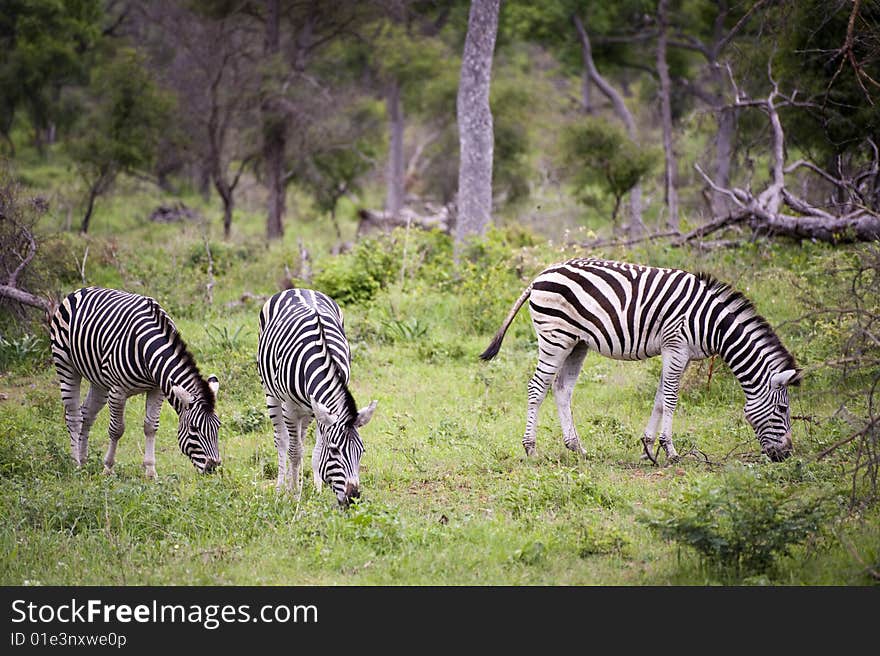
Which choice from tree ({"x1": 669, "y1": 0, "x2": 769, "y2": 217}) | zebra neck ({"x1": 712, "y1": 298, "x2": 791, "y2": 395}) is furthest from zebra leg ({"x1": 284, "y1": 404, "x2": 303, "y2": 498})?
tree ({"x1": 669, "y1": 0, "x2": 769, "y2": 217})

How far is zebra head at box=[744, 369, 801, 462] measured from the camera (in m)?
8.72

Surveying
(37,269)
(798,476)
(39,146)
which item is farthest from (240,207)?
(798,476)

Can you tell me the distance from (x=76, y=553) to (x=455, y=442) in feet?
13.5

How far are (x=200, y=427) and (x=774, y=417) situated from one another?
212 inches

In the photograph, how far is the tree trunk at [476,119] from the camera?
62.7 feet

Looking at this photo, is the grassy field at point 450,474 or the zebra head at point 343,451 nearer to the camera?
the grassy field at point 450,474

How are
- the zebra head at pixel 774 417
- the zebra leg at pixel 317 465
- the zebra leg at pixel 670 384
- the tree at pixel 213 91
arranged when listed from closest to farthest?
the zebra leg at pixel 317 465
the zebra head at pixel 774 417
the zebra leg at pixel 670 384
the tree at pixel 213 91

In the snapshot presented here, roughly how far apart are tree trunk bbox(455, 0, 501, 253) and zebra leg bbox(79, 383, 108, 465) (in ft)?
33.3

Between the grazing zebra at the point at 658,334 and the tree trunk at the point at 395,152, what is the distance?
78.2 ft

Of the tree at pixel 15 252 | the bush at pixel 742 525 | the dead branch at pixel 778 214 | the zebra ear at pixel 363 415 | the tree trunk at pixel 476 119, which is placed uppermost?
the tree trunk at pixel 476 119

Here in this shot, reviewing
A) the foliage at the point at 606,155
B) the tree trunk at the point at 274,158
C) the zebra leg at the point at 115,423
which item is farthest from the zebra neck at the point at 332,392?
the tree trunk at the point at 274,158

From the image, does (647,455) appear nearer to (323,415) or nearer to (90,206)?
(323,415)

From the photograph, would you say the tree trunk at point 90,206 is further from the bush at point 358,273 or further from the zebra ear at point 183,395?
the zebra ear at point 183,395

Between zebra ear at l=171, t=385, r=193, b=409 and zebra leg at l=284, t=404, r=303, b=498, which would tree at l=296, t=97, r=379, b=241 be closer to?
zebra ear at l=171, t=385, r=193, b=409
